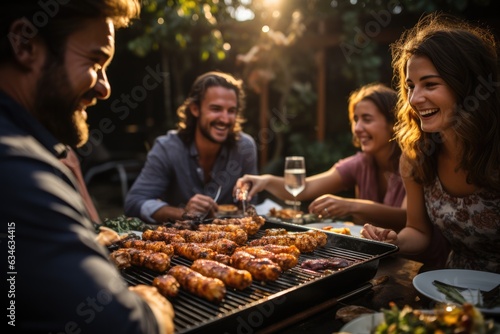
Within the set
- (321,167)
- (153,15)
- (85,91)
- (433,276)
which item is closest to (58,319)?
(85,91)

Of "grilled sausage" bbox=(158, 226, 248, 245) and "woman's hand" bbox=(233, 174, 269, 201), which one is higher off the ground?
"woman's hand" bbox=(233, 174, 269, 201)

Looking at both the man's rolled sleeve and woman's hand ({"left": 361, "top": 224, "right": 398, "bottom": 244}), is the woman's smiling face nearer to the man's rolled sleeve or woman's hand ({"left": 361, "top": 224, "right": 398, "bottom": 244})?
woman's hand ({"left": 361, "top": 224, "right": 398, "bottom": 244})

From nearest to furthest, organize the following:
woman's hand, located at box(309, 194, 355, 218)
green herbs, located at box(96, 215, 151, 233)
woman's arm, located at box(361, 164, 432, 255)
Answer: woman's arm, located at box(361, 164, 432, 255)
green herbs, located at box(96, 215, 151, 233)
woman's hand, located at box(309, 194, 355, 218)

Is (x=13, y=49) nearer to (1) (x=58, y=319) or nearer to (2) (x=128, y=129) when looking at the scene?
(1) (x=58, y=319)

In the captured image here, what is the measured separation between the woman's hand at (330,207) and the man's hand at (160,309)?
7.29 ft

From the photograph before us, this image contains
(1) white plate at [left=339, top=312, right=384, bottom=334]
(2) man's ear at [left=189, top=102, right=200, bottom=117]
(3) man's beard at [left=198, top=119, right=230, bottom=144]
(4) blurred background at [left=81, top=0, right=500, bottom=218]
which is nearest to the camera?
(1) white plate at [left=339, top=312, right=384, bottom=334]

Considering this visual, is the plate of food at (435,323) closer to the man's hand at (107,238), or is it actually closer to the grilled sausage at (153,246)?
the grilled sausage at (153,246)

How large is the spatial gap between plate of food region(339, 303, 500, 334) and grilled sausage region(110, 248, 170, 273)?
1.22 metres

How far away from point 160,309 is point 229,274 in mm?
522

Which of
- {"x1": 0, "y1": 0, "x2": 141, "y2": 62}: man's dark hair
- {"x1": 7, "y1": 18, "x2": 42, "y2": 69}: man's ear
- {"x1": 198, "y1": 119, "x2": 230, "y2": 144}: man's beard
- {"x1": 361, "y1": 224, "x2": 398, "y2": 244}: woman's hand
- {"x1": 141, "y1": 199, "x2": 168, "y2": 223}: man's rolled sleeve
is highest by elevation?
{"x1": 0, "y1": 0, "x2": 141, "y2": 62}: man's dark hair

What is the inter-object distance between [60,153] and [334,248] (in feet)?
6.06

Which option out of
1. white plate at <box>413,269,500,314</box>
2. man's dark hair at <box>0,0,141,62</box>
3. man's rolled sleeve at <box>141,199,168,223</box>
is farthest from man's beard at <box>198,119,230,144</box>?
white plate at <box>413,269,500,314</box>

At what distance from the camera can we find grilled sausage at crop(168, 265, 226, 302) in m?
1.88

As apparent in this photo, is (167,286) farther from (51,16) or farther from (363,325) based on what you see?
(51,16)
